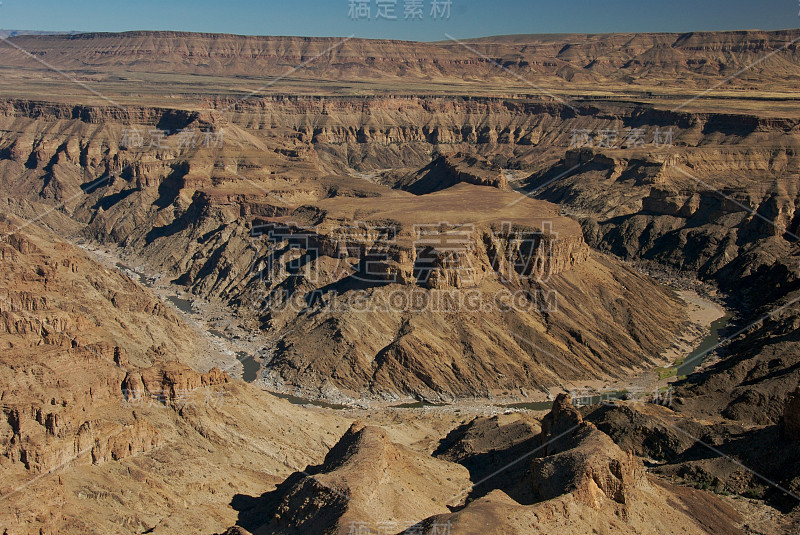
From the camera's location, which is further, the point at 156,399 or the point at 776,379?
the point at 776,379

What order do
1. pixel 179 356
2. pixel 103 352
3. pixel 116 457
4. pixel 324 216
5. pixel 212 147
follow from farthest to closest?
pixel 212 147 < pixel 324 216 < pixel 179 356 < pixel 103 352 < pixel 116 457

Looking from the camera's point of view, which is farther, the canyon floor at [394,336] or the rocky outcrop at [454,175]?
the rocky outcrop at [454,175]

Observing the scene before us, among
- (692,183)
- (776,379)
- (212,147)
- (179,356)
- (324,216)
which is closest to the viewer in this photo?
(776,379)

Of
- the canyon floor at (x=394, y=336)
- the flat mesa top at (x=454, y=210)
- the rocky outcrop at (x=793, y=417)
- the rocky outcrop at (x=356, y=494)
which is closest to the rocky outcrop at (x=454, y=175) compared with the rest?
the canyon floor at (x=394, y=336)

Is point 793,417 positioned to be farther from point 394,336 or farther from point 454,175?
point 454,175

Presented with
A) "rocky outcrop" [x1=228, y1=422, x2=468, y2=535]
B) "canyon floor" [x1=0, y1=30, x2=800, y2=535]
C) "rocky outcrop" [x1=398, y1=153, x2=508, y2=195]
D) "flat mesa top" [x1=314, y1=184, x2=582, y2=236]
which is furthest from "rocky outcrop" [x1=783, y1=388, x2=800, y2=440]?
"rocky outcrop" [x1=398, y1=153, x2=508, y2=195]

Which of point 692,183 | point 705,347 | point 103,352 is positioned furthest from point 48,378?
point 692,183

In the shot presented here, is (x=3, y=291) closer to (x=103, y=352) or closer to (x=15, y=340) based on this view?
(x=15, y=340)

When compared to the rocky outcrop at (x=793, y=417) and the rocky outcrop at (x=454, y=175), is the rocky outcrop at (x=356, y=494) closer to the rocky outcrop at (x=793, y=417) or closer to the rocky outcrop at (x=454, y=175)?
the rocky outcrop at (x=793, y=417)
